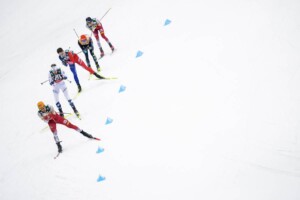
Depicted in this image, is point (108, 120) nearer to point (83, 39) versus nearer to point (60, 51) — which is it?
point (60, 51)

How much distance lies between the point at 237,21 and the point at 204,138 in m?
5.75

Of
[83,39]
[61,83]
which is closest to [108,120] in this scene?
[61,83]

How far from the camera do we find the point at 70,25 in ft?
66.7

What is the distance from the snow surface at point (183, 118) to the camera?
598 centimetres

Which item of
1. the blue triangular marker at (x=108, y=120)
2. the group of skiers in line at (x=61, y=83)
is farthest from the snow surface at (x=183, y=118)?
the group of skiers in line at (x=61, y=83)

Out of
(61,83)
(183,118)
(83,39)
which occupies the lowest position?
(183,118)

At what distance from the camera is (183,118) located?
777 cm

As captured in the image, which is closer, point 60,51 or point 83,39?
point 60,51

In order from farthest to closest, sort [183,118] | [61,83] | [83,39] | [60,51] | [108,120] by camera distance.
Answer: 1. [83,39]
2. [60,51]
3. [61,83]
4. [108,120]
5. [183,118]

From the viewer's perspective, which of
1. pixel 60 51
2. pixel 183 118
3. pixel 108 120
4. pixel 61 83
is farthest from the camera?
pixel 60 51

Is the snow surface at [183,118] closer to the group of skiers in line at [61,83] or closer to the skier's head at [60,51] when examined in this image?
the group of skiers in line at [61,83]

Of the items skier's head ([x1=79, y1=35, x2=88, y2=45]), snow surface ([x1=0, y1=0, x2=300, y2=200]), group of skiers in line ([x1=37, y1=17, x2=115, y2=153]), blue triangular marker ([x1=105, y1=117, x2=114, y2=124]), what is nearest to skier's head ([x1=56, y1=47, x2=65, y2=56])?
group of skiers in line ([x1=37, y1=17, x2=115, y2=153])

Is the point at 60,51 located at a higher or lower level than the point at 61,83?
higher

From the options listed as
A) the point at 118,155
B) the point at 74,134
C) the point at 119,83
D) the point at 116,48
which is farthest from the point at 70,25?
the point at 118,155
